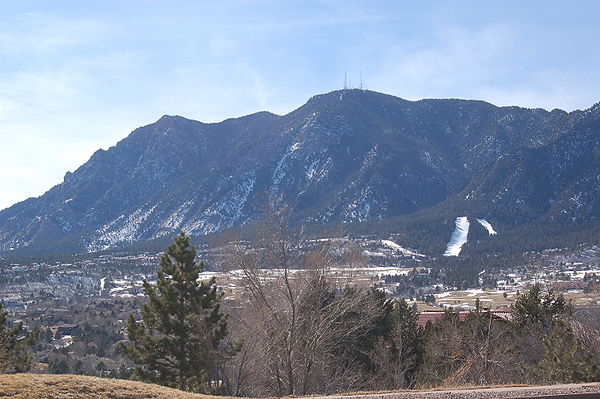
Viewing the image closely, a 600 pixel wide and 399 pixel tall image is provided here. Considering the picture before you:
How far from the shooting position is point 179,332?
2609 centimetres

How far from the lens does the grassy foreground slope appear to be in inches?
532

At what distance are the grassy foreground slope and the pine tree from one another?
10188 millimetres

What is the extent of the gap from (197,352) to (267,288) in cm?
383

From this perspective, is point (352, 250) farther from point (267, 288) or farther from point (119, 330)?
point (119, 330)

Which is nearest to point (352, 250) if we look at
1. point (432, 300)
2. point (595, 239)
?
point (432, 300)

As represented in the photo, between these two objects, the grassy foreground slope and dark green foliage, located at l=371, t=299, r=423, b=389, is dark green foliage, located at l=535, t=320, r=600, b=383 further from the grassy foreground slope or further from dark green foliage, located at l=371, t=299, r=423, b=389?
the grassy foreground slope

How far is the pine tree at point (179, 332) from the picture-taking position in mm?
25750

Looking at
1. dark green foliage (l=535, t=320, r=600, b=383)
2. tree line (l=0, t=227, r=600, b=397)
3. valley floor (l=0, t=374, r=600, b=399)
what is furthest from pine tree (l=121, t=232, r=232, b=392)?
dark green foliage (l=535, t=320, r=600, b=383)

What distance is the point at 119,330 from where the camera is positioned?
82375mm

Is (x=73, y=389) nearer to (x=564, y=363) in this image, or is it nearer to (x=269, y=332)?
(x=269, y=332)

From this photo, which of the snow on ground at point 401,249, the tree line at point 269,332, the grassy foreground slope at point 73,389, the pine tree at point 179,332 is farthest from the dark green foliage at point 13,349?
the snow on ground at point 401,249

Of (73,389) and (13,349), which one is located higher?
(73,389)

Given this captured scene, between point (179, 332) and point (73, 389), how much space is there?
1201 centimetres

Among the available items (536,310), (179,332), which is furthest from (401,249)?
(179,332)
